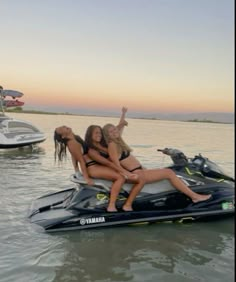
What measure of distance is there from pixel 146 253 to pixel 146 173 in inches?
49.3

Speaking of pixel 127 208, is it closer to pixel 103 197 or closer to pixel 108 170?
pixel 103 197

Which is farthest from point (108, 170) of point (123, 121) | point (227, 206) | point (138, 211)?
point (227, 206)

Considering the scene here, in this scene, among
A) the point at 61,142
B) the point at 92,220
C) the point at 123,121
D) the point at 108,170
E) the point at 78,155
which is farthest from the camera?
the point at 123,121

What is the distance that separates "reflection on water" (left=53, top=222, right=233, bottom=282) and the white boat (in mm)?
11020

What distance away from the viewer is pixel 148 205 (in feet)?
17.5

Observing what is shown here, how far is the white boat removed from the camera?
50.4 feet

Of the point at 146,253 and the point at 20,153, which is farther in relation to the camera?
the point at 20,153

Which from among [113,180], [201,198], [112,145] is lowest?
[201,198]

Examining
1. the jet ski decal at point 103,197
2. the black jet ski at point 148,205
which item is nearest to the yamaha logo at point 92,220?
the black jet ski at point 148,205

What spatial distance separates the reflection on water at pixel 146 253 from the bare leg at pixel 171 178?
426 millimetres

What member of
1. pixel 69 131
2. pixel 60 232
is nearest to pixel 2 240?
pixel 60 232

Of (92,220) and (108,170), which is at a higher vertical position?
(108,170)

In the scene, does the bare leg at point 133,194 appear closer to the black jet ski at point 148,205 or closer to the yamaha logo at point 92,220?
the black jet ski at point 148,205

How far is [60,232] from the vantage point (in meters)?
5.13
